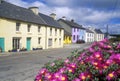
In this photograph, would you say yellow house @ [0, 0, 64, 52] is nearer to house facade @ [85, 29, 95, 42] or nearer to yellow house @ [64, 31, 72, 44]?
yellow house @ [64, 31, 72, 44]

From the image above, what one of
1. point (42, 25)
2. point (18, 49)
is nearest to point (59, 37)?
point (42, 25)

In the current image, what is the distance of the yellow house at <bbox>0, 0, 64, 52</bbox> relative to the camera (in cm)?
3159

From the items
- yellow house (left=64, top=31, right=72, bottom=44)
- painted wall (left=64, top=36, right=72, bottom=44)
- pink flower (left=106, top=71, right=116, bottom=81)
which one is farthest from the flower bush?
painted wall (left=64, top=36, right=72, bottom=44)

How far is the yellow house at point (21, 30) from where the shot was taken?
31.6 metres

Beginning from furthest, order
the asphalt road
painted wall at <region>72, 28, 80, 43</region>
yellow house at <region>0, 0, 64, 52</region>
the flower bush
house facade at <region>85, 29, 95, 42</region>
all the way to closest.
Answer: house facade at <region>85, 29, 95, 42</region>, painted wall at <region>72, 28, 80, 43</region>, yellow house at <region>0, 0, 64, 52</region>, the asphalt road, the flower bush

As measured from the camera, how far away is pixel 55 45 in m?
51.3

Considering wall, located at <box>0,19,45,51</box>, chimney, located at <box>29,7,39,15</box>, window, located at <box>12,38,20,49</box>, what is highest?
chimney, located at <box>29,7,39,15</box>

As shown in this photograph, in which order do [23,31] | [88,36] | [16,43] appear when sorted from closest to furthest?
1. [16,43]
2. [23,31]
3. [88,36]

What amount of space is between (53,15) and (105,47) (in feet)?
178

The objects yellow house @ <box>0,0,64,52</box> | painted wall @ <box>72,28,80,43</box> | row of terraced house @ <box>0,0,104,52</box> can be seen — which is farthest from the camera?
painted wall @ <box>72,28,80,43</box>

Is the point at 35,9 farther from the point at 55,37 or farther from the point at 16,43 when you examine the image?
the point at 16,43

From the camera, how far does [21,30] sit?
35656 millimetres

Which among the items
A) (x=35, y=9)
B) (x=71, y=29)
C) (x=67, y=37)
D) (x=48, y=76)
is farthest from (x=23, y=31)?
(x=71, y=29)

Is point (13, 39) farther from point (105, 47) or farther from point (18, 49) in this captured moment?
point (105, 47)
